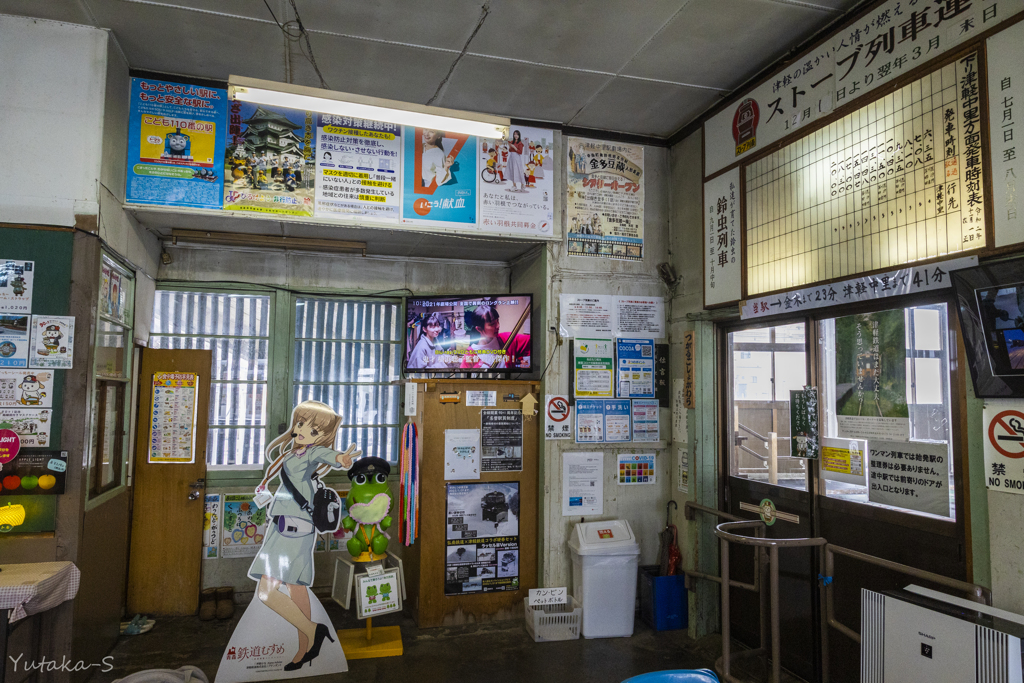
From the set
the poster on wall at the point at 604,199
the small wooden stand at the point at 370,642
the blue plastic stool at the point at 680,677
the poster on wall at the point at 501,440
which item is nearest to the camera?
the blue plastic stool at the point at 680,677

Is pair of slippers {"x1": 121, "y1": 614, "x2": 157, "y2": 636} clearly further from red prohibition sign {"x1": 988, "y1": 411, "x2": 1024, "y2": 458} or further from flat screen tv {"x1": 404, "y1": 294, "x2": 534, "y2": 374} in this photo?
red prohibition sign {"x1": 988, "y1": 411, "x2": 1024, "y2": 458}

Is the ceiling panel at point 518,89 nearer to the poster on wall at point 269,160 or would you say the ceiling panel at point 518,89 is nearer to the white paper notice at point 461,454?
the poster on wall at point 269,160

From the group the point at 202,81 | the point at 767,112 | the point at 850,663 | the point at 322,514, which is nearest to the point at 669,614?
the point at 850,663

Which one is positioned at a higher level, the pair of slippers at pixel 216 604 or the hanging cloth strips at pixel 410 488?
the hanging cloth strips at pixel 410 488

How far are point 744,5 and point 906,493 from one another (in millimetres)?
2475

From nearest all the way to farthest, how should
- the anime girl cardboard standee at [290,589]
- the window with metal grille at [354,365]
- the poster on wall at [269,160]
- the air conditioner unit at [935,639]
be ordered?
1. the air conditioner unit at [935,639]
2. the anime girl cardboard standee at [290,589]
3. the poster on wall at [269,160]
4. the window with metal grille at [354,365]

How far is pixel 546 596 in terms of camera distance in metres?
4.05

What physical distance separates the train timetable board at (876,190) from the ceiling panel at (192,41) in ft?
9.71

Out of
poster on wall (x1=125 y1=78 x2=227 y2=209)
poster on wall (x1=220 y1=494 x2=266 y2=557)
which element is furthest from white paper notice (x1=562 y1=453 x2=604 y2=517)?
poster on wall (x1=125 y1=78 x2=227 y2=209)

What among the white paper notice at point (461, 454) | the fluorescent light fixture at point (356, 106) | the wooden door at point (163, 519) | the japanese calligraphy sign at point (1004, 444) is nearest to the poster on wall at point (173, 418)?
the wooden door at point (163, 519)

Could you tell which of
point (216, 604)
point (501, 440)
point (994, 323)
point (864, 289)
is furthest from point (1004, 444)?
point (216, 604)

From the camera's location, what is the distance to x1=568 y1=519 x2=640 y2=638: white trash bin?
4047 millimetres

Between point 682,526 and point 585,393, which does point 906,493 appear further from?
point 585,393

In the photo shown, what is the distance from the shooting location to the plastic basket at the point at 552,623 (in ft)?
13.0
